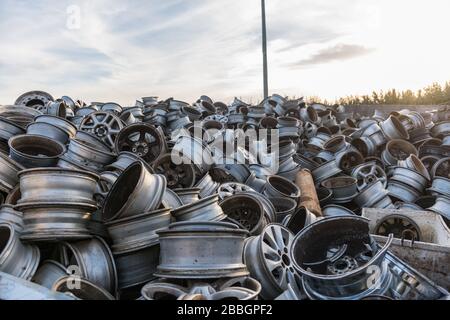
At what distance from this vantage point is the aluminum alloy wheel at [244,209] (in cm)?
643

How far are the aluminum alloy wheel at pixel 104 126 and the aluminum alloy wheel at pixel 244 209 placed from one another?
10.9 feet

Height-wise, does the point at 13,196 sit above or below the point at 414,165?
above

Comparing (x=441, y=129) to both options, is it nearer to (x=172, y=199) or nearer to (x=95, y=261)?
(x=172, y=199)

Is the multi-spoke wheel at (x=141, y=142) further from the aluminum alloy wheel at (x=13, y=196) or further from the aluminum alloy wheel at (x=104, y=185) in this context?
the aluminum alloy wheel at (x=13, y=196)

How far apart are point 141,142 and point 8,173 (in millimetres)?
2740

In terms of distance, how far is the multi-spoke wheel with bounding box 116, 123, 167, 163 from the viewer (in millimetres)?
8180

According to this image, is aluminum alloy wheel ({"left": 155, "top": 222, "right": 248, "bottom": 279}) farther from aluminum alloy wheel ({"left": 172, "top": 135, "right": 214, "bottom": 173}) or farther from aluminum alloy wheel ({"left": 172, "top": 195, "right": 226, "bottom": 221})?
aluminum alloy wheel ({"left": 172, "top": 135, "right": 214, "bottom": 173})

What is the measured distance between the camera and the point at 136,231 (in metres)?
4.78

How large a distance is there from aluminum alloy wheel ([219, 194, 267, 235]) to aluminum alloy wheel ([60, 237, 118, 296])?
2034mm

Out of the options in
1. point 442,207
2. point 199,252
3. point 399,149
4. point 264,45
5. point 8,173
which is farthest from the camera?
point 264,45

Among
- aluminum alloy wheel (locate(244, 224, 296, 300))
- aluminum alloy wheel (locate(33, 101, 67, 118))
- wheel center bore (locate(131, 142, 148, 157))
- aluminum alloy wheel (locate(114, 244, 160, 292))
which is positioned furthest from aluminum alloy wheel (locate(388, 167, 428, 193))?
aluminum alloy wheel (locate(33, 101, 67, 118))

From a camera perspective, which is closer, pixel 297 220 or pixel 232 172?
pixel 297 220

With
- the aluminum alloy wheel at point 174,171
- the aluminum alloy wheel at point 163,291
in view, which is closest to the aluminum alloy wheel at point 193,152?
the aluminum alloy wheel at point 174,171

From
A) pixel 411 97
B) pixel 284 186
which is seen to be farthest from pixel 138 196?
pixel 411 97
